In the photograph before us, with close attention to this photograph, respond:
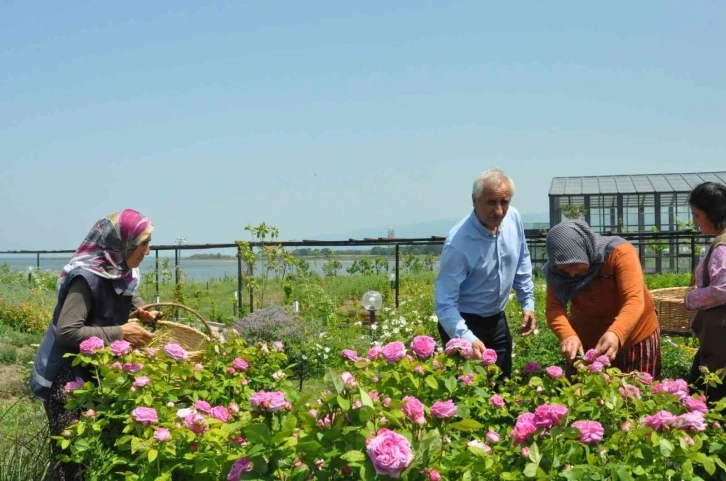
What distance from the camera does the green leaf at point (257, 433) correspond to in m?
1.50

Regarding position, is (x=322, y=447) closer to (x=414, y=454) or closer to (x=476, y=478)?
(x=414, y=454)

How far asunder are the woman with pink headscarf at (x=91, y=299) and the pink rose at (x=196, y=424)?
83cm

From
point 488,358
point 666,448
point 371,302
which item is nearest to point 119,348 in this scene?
point 488,358

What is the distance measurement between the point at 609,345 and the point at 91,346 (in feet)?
6.01

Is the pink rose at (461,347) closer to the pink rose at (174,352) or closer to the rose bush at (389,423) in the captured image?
the rose bush at (389,423)

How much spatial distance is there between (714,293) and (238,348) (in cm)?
192

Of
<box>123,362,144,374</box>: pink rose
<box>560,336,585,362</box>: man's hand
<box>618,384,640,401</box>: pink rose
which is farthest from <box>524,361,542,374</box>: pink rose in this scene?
<box>123,362,144,374</box>: pink rose

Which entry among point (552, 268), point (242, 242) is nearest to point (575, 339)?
point (552, 268)

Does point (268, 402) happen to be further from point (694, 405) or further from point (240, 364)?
point (694, 405)

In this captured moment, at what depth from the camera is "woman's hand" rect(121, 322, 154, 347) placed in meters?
2.55

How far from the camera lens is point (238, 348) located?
102 inches

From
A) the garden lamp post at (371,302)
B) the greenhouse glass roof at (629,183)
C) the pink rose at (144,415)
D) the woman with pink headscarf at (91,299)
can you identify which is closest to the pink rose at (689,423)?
the pink rose at (144,415)

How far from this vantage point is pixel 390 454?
4.15ft

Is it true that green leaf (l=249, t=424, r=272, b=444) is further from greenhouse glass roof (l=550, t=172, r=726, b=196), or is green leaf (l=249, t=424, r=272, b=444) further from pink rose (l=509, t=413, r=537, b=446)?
greenhouse glass roof (l=550, t=172, r=726, b=196)
